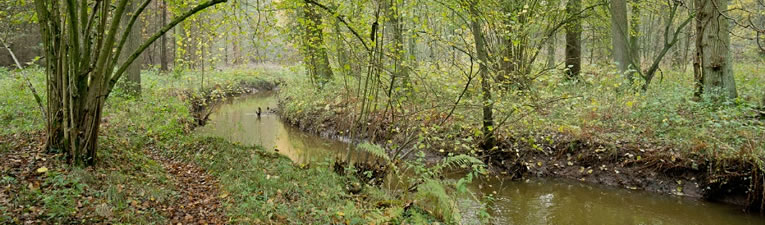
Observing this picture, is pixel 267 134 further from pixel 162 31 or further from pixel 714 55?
pixel 714 55

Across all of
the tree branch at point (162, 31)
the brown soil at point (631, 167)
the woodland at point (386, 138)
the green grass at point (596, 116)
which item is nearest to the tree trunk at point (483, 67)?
the woodland at point (386, 138)

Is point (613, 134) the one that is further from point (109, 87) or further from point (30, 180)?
point (30, 180)

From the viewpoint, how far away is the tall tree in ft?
16.6

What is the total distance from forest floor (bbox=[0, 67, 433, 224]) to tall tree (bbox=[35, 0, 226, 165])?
0.26 meters

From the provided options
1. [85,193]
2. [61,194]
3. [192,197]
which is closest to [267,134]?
[192,197]

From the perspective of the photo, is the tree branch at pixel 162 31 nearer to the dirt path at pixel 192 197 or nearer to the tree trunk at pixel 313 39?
the dirt path at pixel 192 197

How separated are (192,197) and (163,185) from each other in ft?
1.46

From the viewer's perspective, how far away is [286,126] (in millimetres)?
14531

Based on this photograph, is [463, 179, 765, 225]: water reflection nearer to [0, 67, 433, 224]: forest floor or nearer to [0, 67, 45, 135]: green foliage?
[0, 67, 433, 224]: forest floor

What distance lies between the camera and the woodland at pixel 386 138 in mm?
4922

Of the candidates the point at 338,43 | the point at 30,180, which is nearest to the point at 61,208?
the point at 30,180

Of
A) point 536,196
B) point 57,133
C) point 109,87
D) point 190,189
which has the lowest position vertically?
point 536,196

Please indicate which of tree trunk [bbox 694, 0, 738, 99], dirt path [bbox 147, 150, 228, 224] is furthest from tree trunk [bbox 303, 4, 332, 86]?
tree trunk [bbox 694, 0, 738, 99]

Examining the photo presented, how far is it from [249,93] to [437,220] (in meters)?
20.8
